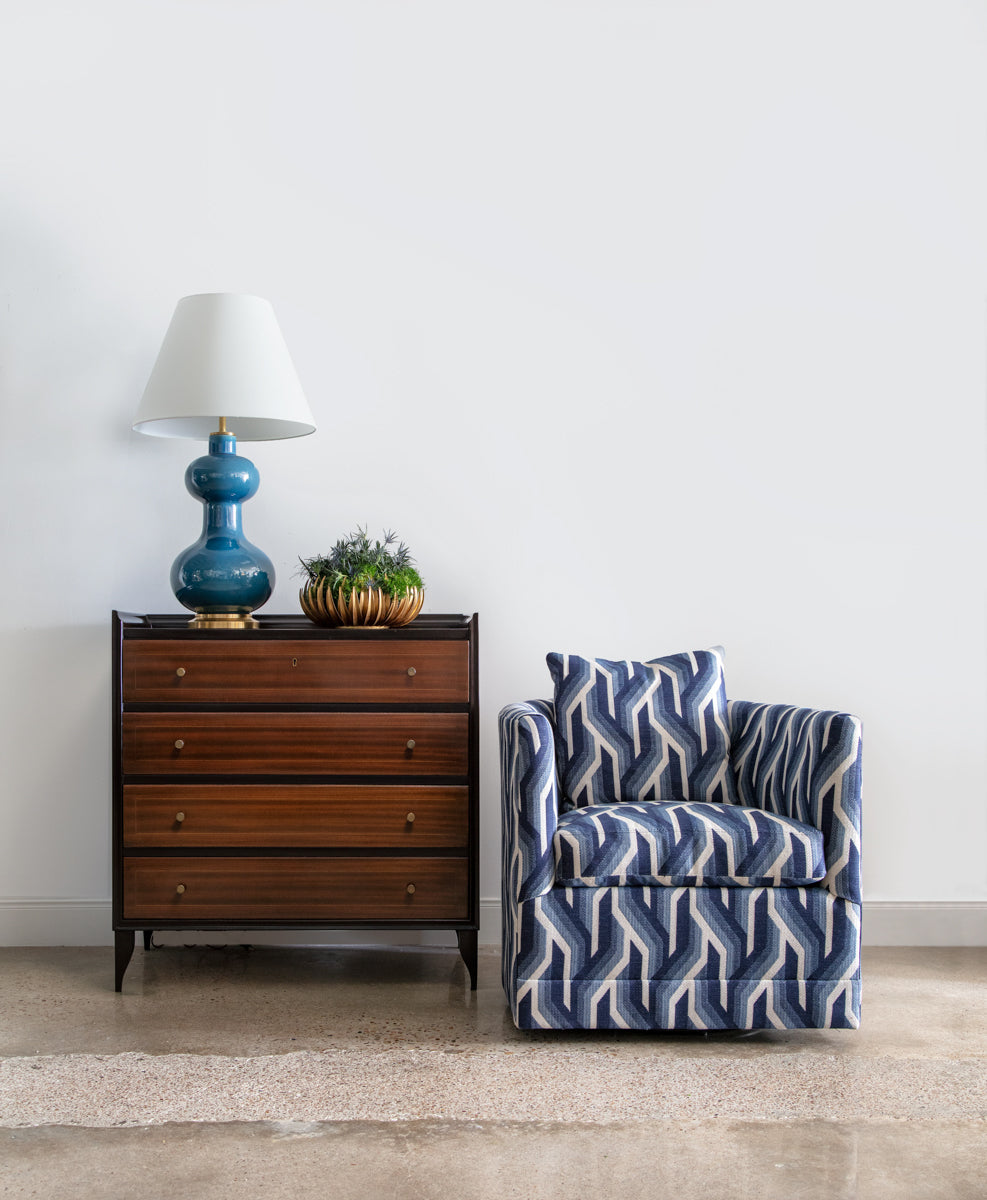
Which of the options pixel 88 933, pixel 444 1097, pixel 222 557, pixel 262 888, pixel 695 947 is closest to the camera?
pixel 444 1097

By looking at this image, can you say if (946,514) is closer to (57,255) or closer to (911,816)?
(911,816)

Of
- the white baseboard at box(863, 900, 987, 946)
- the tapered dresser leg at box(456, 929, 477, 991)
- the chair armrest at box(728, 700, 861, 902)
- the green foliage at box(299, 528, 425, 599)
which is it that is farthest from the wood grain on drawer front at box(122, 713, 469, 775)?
Answer: the white baseboard at box(863, 900, 987, 946)

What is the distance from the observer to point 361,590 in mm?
2689

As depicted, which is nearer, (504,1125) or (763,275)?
(504,1125)

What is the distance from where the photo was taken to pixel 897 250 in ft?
10.5

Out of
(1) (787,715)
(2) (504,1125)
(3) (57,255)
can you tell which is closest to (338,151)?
(3) (57,255)

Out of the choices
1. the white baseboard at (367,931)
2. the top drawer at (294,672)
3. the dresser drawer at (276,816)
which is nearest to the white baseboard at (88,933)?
the white baseboard at (367,931)

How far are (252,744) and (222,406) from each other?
2.72 ft

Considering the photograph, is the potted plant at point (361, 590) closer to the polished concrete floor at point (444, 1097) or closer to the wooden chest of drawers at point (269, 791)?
the wooden chest of drawers at point (269, 791)

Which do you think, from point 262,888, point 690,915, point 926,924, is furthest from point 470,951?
point 926,924

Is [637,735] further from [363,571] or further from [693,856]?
[363,571]

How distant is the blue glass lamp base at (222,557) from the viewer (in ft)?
8.99

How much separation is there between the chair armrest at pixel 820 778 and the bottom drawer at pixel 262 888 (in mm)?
888

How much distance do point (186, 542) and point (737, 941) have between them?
1.85 metres
